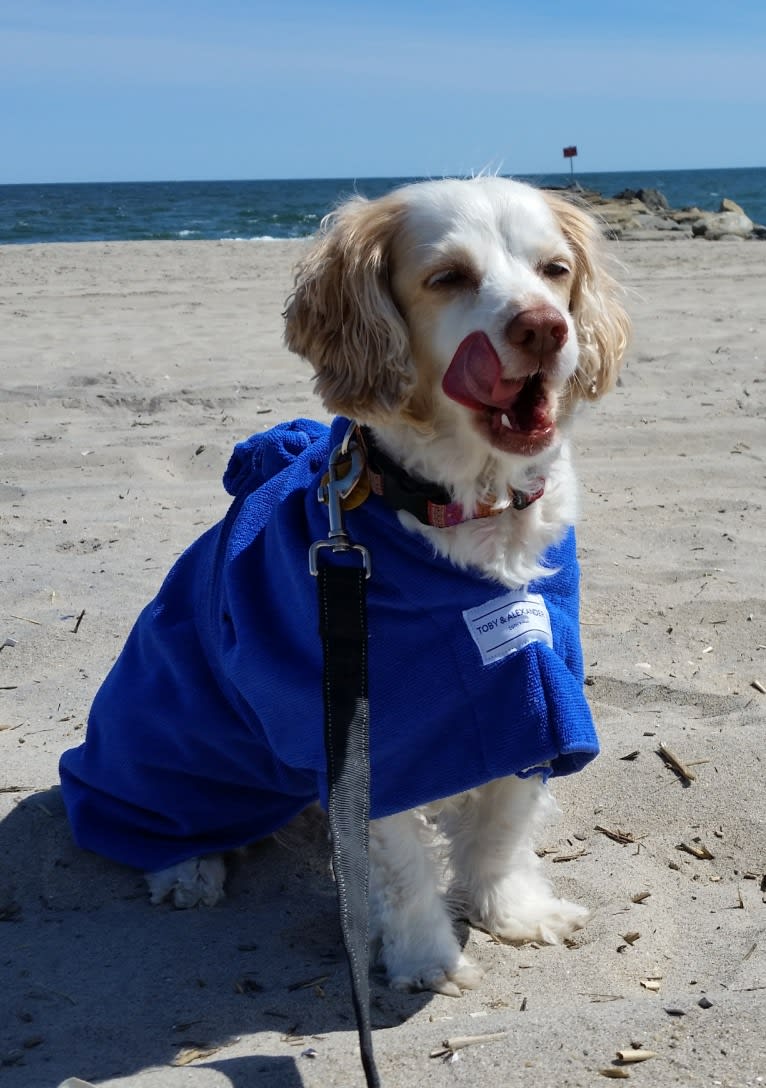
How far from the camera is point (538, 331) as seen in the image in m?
2.29

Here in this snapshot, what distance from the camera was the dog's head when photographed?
2.36 meters

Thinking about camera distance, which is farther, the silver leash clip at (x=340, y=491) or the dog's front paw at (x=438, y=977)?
the dog's front paw at (x=438, y=977)

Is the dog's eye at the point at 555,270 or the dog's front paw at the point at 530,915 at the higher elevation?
the dog's eye at the point at 555,270

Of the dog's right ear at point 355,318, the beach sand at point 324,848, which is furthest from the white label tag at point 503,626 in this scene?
the beach sand at point 324,848

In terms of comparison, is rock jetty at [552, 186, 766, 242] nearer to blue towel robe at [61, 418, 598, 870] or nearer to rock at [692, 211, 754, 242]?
rock at [692, 211, 754, 242]

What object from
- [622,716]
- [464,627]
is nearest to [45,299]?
[622,716]

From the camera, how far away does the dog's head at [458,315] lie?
2361 mm

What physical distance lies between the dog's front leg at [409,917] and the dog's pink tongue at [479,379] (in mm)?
963

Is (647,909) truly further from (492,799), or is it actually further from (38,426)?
(38,426)

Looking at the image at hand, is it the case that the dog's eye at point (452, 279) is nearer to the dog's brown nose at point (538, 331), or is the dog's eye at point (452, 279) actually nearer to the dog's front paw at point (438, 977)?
the dog's brown nose at point (538, 331)

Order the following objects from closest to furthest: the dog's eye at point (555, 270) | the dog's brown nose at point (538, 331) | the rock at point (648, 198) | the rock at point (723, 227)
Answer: the dog's brown nose at point (538, 331)
the dog's eye at point (555, 270)
the rock at point (723, 227)
the rock at point (648, 198)

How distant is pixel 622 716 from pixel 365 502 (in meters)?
1.44

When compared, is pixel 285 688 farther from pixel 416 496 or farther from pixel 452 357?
pixel 452 357

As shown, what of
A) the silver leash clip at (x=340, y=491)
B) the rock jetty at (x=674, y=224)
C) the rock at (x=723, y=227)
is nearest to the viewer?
the silver leash clip at (x=340, y=491)
